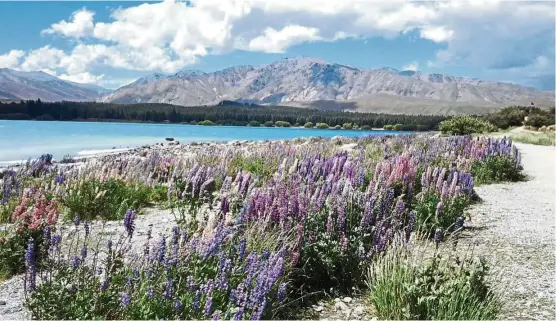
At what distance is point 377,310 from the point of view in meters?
5.12

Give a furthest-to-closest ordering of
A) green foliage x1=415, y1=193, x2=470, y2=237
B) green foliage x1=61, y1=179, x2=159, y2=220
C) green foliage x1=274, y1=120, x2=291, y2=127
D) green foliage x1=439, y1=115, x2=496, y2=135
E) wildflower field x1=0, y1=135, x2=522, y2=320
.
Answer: green foliage x1=274, y1=120, x2=291, y2=127
green foliage x1=439, y1=115, x2=496, y2=135
green foliage x1=61, y1=179, x2=159, y2=220
green foliage x1=415, y1=193, x2=470, y2=237
wildflower field x1=0, y1=135, x2=522, y2=320

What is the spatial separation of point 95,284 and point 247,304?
146cm

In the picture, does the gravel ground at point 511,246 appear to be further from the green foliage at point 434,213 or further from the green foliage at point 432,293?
the green foliage at point 434,213

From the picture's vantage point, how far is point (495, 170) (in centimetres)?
1546

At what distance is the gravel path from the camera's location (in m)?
5.44

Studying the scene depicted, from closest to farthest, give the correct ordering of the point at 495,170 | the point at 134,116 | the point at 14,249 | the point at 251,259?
1. the point at 251,259
2. the point at 14,249
3. the point at 495,170
4. the point at 134,116

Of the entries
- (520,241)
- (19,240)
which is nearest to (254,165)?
(520,241)

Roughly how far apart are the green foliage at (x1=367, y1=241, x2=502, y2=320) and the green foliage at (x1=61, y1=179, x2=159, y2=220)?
18.1ft

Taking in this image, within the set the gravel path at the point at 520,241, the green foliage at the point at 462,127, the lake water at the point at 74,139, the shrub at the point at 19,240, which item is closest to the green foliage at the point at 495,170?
the gravel path at the point at 520,241

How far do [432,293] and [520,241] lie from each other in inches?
148

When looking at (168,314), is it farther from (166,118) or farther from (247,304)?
(166,118)

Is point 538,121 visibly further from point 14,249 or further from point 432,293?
point 14,249

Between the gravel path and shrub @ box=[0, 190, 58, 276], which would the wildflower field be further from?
the gravel path

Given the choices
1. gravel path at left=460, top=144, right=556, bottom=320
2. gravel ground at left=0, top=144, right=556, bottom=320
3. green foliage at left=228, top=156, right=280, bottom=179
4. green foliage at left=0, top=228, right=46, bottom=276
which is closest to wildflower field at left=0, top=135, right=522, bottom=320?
green foliage at left=0, top=228, right=46, bottom=276
